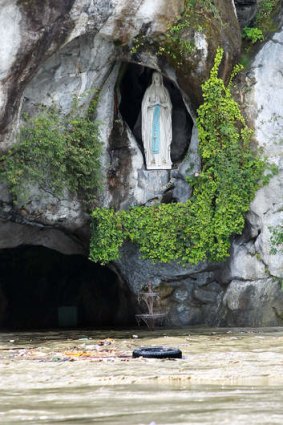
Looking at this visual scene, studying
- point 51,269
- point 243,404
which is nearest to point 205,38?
point 51,269

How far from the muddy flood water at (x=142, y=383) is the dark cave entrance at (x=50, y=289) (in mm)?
6964

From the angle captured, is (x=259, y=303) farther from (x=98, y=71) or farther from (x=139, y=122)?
(x=98, y=71)

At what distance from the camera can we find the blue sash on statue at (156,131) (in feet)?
58.0

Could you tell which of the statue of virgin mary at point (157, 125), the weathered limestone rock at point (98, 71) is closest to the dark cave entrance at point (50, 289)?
the weathered limestone rock at point (98, 71)

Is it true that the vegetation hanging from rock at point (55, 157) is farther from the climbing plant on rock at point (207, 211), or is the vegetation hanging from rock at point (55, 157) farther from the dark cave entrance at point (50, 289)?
the dark cave entrance at point (50, 289)

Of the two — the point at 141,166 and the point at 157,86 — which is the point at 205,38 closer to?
the point at 157,86

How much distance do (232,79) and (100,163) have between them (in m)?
2.97

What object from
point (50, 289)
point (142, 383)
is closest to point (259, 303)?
point (50, 289)

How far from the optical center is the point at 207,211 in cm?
1703

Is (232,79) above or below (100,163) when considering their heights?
above

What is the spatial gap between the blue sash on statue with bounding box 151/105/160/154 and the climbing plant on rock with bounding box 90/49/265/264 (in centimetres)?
96

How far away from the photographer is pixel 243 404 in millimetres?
7086

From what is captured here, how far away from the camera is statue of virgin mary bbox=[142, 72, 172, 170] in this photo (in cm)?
1767

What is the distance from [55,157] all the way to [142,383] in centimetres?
773
